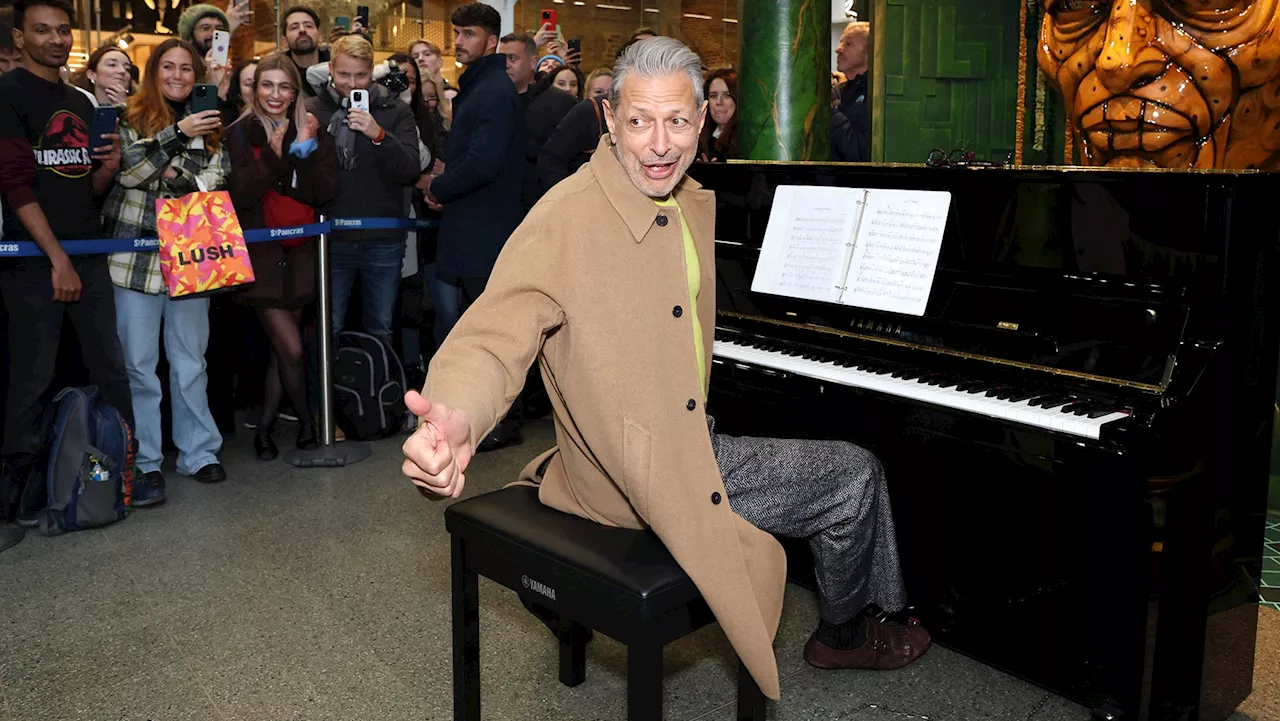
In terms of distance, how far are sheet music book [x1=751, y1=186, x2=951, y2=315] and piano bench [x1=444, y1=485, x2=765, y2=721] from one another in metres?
1.07

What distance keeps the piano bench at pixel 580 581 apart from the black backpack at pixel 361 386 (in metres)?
2.85

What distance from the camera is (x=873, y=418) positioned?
8.75 feet

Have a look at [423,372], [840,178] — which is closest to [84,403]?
[423,372]

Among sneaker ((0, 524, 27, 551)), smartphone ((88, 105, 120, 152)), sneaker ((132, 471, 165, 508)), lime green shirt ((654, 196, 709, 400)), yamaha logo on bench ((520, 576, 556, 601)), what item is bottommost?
sneaker ((0, 524, 27, 551))

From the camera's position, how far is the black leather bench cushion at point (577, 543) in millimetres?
1911

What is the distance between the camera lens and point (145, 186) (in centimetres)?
420

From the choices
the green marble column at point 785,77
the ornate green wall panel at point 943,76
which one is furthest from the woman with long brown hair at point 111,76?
the ornate green wall panel at point 943,76

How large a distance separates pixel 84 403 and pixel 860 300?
2.62 meters

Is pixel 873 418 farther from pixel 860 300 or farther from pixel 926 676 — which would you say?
pixel 926 676

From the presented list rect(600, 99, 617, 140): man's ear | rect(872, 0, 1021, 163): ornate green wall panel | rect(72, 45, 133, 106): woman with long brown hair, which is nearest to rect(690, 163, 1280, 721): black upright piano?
rect(600, 99, 617, 140): man's ear

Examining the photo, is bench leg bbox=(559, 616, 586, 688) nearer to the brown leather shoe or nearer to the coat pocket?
the brown leather shoe

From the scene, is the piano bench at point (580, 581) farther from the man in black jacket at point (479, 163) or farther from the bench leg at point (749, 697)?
the man in black jacket at point (479, 163)

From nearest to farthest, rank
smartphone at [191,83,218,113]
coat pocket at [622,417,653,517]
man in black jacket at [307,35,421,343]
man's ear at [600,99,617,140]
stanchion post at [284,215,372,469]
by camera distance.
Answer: coat pocket at [622,417,653,517] < man's ear at [600,99,617,140] < smartphone at [191,83,218,113] < stanchion post at [284,215,372,469] < man in black jacket at [307,35,421,343]

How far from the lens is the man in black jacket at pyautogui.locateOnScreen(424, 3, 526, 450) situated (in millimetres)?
4738
